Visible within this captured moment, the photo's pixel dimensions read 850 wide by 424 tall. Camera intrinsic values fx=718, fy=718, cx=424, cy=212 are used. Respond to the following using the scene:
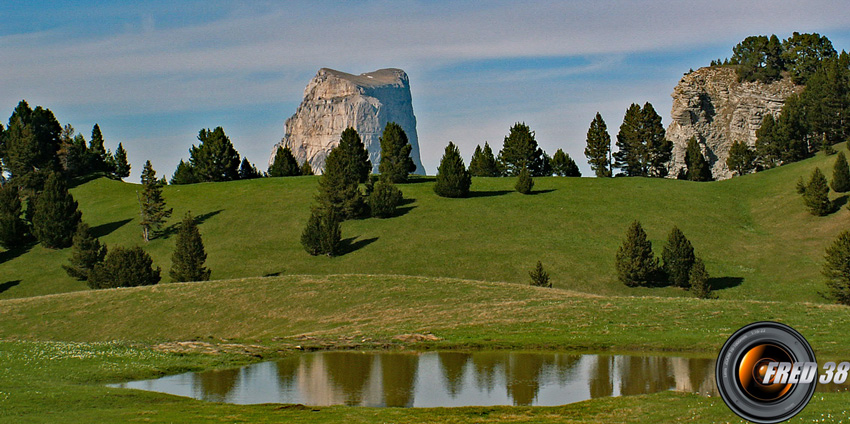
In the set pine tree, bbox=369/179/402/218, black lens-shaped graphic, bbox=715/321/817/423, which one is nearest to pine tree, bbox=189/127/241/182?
pine tree, bbox=369/179/402/218

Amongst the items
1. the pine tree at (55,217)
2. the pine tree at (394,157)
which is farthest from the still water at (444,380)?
the pine tree at (394,157)

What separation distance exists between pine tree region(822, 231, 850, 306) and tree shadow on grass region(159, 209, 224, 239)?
85.1 m

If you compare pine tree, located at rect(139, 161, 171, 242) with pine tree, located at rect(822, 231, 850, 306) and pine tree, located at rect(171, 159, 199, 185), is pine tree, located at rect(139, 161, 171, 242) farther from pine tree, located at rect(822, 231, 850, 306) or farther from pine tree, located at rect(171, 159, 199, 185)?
pine tree, located at rect(822, 231, 850, 306)

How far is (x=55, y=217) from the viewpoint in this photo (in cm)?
10912

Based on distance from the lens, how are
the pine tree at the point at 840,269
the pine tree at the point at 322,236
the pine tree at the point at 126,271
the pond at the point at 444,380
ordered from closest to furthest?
the pond at the point at 444,380
the pine tree at the point at 840,269
the pine tree at the point at 126,271
the pine tree at the point at 322,236

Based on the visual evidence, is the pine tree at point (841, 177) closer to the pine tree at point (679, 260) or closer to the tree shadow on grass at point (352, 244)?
the pine tree at point (679, 260)

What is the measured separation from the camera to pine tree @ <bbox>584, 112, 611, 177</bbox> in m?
151

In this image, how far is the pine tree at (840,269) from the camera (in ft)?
215

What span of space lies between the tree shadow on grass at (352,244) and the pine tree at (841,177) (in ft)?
221

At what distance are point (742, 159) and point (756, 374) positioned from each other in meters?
147

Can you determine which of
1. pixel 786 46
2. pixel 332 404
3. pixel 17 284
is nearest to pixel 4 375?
pixel 332 404

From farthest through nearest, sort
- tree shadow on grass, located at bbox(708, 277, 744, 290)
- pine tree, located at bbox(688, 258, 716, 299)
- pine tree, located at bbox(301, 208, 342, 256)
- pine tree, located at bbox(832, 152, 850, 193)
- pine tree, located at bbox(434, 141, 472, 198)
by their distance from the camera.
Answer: pine tree, located at bbox(434, 141, 472, 198) < pine tree, located at bbox(832, 152, 850, 193) < pine tree, located at bbox(301, 208, 342, 256) < tree shadow on grass, located at bbox(708, 277, 744, 290) < pine tree, located at bbox(688, 258, 716, 299)

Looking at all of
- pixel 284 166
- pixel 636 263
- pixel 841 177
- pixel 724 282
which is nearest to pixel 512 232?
pixel 636 263

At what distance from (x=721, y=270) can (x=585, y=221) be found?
23.5 m
